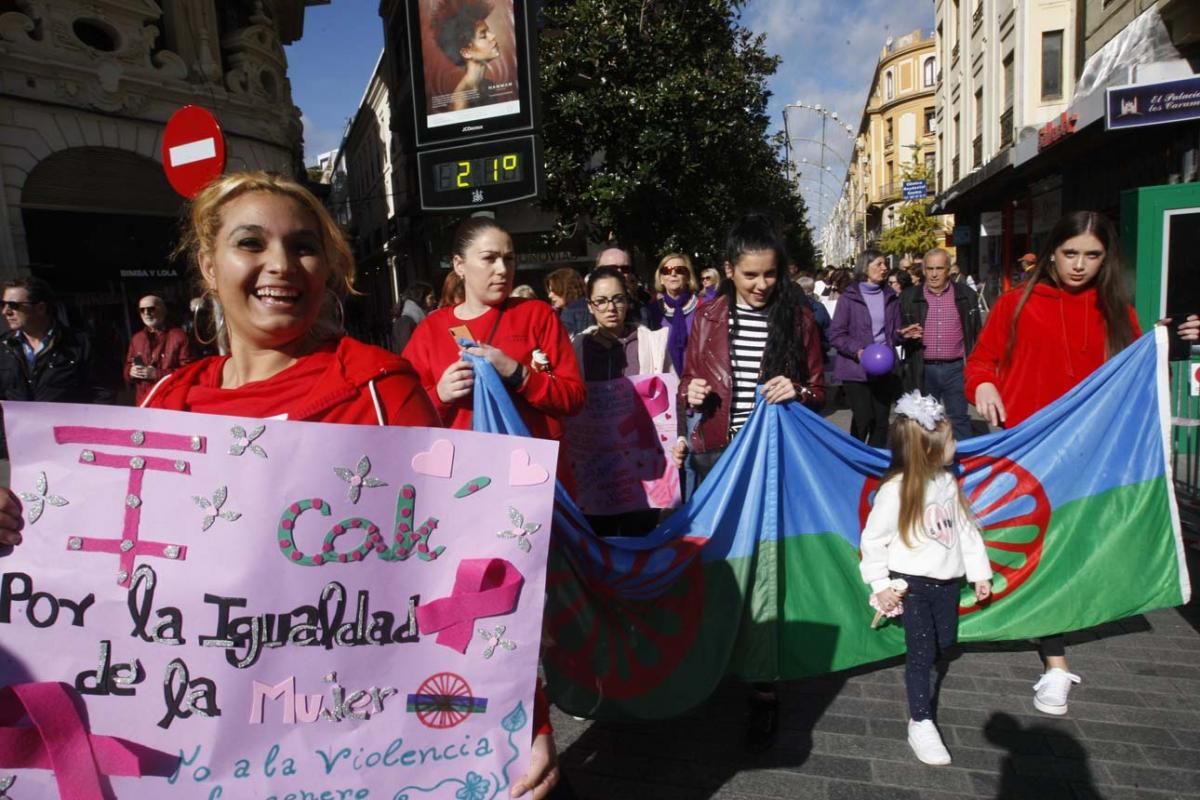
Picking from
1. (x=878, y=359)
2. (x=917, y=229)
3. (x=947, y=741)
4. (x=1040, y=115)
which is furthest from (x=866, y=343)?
(x=917, y=229)

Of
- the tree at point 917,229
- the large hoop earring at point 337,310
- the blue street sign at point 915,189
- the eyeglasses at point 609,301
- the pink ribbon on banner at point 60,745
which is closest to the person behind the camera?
the pink ribbon on banner at point 60,745

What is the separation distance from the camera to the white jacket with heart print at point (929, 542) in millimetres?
2840

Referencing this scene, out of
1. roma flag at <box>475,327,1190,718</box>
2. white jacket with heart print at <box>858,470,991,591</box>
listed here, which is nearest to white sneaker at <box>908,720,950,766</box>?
roma flag at <box>475,327,1190,718</box>

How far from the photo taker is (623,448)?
3.96 metres

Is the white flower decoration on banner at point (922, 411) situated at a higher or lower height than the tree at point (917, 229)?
lower

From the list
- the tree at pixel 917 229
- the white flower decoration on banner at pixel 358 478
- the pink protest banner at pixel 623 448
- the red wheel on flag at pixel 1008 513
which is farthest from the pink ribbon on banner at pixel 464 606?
the tree at pixel 917 229

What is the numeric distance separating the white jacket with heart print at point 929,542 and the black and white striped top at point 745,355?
679 millimetres

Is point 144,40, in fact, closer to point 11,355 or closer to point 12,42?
point 12,42

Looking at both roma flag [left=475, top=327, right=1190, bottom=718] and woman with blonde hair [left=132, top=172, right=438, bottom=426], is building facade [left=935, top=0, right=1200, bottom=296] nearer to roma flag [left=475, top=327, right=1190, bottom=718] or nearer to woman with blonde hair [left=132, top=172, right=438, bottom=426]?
roma flag [left=475, top=327, right=1190, bottom=718]

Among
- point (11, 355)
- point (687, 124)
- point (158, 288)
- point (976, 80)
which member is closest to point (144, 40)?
point (158, 288)

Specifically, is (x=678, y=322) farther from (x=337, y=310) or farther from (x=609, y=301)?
(x=337, y=310)

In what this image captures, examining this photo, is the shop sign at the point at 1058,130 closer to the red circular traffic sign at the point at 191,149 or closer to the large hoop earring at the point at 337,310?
the red circular traffic sign at the point at 191,149

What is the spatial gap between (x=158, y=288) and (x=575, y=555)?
15661 millimetres

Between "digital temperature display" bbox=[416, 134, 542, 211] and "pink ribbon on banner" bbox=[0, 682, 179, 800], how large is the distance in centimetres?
454
